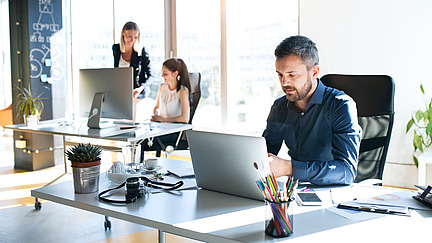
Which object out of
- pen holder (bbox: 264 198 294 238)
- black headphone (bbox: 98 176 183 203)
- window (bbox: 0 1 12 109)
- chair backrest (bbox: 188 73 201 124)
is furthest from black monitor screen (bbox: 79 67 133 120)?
window (bbox: 0 1 12 109)

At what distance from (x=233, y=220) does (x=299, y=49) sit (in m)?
0.92

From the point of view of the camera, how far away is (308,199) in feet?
5.08

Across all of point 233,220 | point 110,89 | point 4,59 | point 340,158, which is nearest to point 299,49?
point 340,158

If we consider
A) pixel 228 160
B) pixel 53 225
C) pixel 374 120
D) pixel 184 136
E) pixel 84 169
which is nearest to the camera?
pixel 228 160

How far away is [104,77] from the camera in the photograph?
3.55 meters

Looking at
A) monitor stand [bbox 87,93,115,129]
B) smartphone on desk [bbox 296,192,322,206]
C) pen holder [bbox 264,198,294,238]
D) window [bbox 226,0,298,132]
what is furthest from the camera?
window [bbox 226,0,298,132]

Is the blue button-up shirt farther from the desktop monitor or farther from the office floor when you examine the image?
the desktop monitor

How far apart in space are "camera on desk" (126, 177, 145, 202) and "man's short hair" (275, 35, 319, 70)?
33.8 inches

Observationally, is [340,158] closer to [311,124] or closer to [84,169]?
[311,124]

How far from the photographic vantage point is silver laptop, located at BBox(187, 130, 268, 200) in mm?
1471

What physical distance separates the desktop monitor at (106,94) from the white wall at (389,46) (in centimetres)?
207

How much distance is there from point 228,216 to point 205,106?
4.44 m

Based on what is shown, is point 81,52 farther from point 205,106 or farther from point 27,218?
point 27,218

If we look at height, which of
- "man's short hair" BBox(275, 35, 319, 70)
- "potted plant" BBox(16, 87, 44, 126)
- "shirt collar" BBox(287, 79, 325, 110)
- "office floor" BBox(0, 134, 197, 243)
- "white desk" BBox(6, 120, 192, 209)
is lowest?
"office floor" BBox(0, 134, 197, 243)
